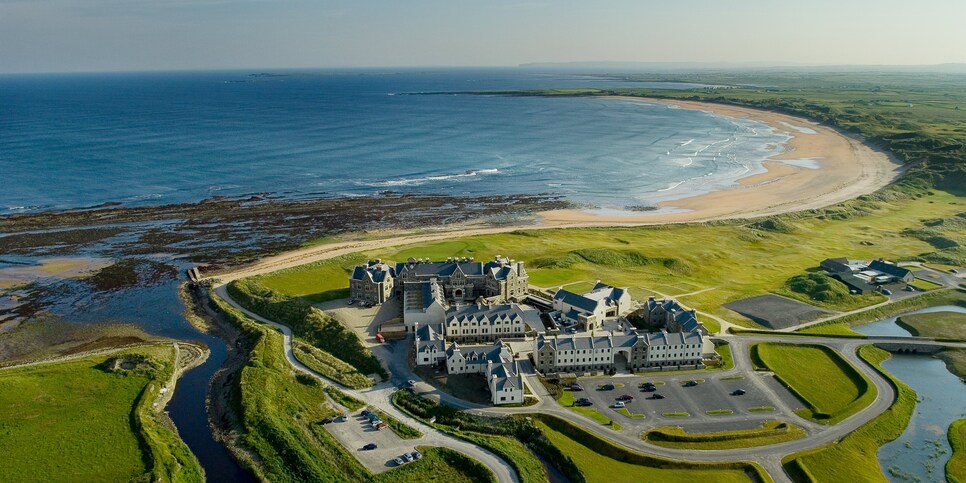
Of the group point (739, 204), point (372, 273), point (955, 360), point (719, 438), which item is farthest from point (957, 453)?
point (739, 204)

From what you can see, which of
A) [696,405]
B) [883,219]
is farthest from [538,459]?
[883,219]

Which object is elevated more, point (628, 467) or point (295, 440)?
point (295, 440)

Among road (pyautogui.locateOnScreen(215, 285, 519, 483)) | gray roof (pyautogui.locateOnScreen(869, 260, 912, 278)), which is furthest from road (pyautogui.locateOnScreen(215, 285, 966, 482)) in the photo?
gray roof (pyautogui.locateOnScreen(869, 260, 912, 278))

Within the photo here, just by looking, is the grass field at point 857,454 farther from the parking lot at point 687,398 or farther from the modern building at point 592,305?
the modern building at point 592,305

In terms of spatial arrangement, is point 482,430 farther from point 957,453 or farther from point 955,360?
point 955,360

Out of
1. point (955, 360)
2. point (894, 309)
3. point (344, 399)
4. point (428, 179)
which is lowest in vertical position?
point (955, 360)

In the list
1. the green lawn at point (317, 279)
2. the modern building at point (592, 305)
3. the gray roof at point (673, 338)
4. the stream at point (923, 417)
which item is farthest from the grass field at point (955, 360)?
the green lawn at point (317, 279)
